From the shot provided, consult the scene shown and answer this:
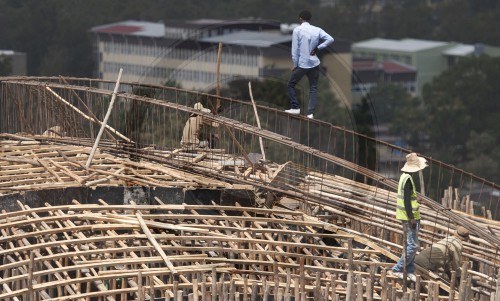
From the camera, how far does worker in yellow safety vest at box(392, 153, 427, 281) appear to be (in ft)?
67.7

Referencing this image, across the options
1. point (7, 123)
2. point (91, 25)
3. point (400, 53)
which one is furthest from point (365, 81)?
point (7, 123)

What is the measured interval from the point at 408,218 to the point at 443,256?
1.03 meters

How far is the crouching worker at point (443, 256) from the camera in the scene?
21281mm

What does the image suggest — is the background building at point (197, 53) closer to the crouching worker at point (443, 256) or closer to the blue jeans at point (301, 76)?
the blue jeans at point (301, 76)

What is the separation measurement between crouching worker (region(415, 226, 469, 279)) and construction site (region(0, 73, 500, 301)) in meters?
0.20

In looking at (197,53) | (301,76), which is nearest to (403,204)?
(301,76)

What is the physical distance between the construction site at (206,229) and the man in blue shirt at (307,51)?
1326 mm

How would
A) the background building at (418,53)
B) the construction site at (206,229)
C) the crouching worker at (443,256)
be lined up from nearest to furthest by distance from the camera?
1. the construction site at (206,229)
2. the crouching worker at (443,256)
3. the background building at (418,53)

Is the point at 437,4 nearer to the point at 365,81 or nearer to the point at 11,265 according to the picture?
the point at 365,81

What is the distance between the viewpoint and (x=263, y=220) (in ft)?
74.5

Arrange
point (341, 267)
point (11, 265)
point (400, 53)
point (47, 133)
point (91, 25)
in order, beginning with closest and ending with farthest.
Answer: point (11, 265) < point (341, 267) < point (47, 133) < point (91, 25) < point (400, 53)

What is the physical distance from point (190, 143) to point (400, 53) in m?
97.4

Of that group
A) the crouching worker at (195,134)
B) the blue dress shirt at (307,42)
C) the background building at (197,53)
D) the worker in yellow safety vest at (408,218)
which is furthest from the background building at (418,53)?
the worker in yellow safety vest at (408,218)

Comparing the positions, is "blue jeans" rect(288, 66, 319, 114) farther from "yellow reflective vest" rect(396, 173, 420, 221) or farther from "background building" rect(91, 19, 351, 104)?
"background building" rect(91, 19, 351, 104)
